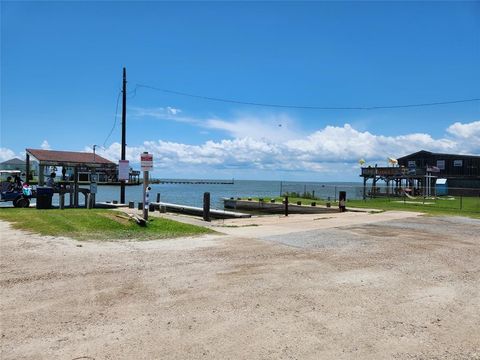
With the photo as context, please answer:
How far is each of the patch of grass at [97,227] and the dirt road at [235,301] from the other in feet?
4.36

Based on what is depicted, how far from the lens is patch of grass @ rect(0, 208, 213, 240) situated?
41.2 feet

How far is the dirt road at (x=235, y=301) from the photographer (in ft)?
15.6

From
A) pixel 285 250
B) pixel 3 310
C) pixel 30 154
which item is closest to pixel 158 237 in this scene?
pixel 285 250

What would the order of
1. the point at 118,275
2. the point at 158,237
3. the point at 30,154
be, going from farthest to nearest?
1. the point at 30,154
2. the point at 158,237
3. the point at 118,275

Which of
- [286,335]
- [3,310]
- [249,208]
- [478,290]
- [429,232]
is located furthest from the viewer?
[249,208]

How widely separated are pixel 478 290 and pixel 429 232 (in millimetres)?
8039

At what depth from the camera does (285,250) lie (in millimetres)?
10695

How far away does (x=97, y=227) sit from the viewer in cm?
1373

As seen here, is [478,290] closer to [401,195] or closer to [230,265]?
[230,265]

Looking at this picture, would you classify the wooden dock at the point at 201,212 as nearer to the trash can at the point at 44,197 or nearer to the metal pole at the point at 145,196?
the trash can at the point at 44,197

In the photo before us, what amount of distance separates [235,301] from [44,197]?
53.3 ft

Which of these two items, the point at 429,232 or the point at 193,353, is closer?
the point at 193,353

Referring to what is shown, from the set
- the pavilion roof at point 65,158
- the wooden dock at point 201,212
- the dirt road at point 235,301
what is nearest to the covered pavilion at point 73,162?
the pavilion roof at point 65,158

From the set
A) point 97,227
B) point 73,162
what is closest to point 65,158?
point 73,162
